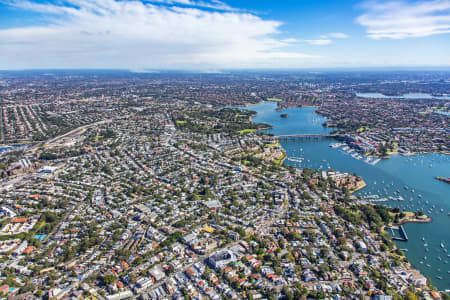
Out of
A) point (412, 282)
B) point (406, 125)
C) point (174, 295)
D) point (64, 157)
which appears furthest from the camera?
point (406, 125)

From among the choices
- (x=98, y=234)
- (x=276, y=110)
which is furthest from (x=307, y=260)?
(x=276, y=110)

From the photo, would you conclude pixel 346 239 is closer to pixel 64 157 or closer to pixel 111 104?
pixel 64 157

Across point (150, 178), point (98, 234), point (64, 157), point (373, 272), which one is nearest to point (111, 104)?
point (64, 157)

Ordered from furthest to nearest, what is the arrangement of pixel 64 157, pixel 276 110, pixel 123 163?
pixel 276 110, pixel 64 157, pixel 123 163

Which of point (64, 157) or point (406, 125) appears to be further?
point (406, 125)

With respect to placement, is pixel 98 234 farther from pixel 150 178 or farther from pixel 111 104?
pixel 111 104

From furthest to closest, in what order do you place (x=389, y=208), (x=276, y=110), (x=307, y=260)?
1. (x=276, y=110)
2. (x=389, y=208)
3. (x=307, y=260)
